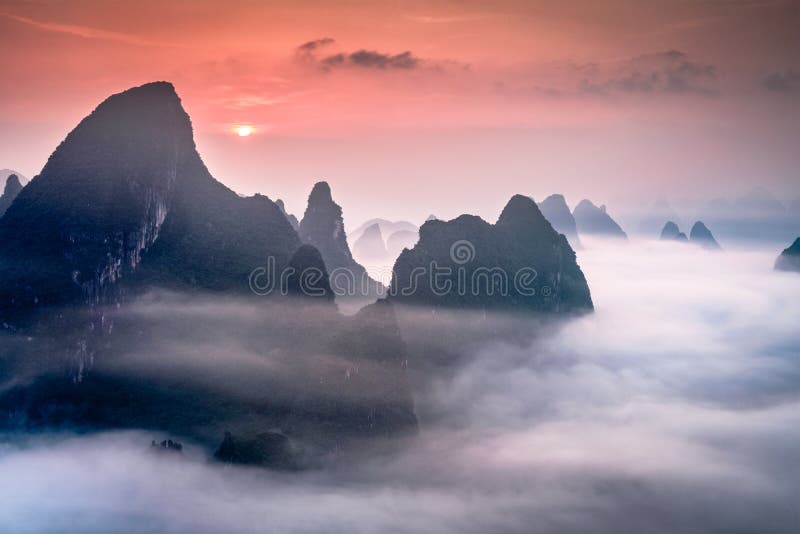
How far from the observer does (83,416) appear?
181 ft

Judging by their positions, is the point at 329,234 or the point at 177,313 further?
the point at 329,234

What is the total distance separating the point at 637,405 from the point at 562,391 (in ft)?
42.6

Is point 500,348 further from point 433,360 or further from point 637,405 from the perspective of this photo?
point 637,405

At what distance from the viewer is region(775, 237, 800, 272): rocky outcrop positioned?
165 m

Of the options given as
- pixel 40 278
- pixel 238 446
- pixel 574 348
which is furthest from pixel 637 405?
pixel 40 278

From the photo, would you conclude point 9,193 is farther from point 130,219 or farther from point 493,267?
point 493,267

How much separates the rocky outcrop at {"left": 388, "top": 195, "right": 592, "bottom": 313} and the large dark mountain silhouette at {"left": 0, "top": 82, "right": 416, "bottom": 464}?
13205mm

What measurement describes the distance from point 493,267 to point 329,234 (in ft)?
90.2

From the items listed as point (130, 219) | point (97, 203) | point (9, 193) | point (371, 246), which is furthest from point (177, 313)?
point (371, 246)

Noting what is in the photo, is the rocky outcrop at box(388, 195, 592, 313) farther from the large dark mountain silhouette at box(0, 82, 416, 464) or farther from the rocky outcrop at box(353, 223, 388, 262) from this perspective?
the rocky outcrop at box(353, 223, 388, 262)

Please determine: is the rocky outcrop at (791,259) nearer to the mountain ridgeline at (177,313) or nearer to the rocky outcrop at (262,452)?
the mountain ridgeline at (177,313)

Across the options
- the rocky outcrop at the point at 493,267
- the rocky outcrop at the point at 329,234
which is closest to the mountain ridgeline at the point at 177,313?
the rocky outcrop at the point at 493,267

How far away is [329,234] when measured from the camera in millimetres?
93375

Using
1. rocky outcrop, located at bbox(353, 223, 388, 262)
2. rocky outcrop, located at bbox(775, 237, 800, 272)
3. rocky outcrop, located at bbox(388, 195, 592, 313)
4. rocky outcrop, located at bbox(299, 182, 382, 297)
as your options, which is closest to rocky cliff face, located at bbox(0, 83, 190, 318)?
rocky outcrop, located at bbox(388, 195, 592, 313)
